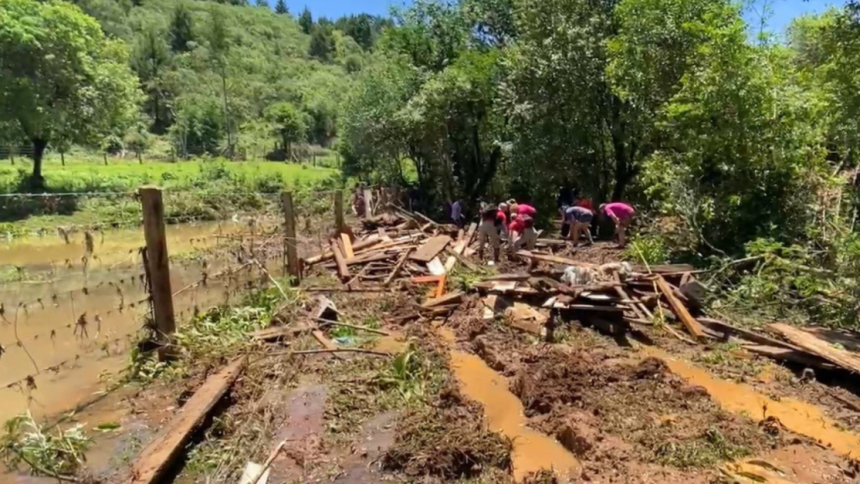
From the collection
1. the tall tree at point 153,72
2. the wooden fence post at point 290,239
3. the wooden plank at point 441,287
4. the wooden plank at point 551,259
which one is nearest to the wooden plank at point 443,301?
the wooden plank at point 441,287

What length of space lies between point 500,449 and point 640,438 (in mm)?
1266

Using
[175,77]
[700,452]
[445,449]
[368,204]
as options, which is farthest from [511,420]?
[175,77]

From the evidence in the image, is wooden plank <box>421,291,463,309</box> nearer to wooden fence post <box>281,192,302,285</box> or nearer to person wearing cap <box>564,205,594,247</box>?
wooden fence post <box>281,192,302,285</box>

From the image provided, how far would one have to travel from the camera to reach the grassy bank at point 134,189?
22750 millimetres

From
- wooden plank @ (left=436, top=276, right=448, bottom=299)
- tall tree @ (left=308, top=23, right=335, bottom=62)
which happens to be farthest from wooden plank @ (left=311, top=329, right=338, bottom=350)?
tall tree @ (left=308, top=23, right=335, bottom=62)

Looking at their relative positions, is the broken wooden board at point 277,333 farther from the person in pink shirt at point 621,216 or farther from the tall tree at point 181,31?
the tall tree at point 181,31

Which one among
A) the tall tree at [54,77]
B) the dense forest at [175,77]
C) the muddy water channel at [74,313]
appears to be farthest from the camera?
the dense forest at [175,77]

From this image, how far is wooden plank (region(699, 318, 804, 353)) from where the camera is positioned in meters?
7.61

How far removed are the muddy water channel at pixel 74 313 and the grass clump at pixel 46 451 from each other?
2.01 ft

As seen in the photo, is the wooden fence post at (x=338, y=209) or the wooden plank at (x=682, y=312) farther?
the wooden fence post at (x=338, y=209)

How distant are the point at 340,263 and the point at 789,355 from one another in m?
8.06

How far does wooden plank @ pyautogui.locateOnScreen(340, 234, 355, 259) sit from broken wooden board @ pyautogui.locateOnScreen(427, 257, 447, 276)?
183cm

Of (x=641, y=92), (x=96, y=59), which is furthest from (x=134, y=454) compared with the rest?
(x=96, y=59)

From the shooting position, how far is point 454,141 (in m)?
26.0
